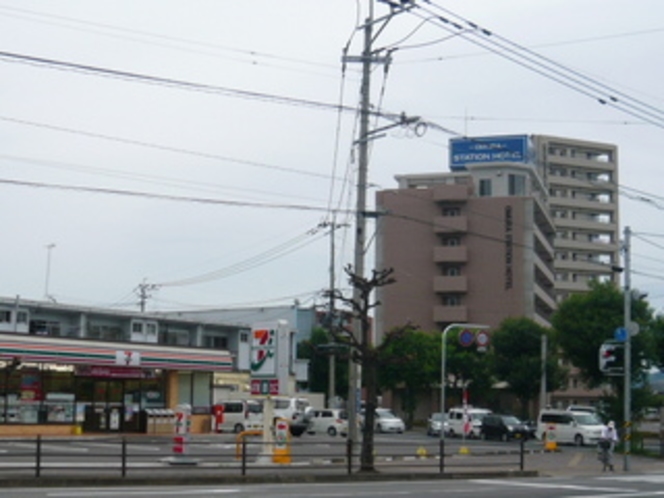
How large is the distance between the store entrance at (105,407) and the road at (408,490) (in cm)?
2287

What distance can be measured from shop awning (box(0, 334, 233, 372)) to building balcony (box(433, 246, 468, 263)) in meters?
35.2

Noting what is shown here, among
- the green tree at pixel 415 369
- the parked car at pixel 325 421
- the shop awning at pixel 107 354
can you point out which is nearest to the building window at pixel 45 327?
the shop awning at pixel 107 354

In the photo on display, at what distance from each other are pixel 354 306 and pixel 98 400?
22.0 meters

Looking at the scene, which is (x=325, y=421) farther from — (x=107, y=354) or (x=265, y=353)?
(x=265, y=353)

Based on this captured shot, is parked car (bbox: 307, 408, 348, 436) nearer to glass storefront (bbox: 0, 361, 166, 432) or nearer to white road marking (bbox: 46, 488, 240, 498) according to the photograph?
glass storefront (bbox: 0, 361, 166, 432)

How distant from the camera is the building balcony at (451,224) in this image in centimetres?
8256

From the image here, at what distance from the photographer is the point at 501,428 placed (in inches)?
2222

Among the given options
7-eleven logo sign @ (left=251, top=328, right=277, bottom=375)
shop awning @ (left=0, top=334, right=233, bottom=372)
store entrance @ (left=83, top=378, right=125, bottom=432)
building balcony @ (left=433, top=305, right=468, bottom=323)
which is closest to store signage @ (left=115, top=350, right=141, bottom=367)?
shop awning @ (left=0, top=334, right=233, bottom=372)

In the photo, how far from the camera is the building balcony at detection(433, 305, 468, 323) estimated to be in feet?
269

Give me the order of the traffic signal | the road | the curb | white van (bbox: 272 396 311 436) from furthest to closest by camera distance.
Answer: white van (bbox: 272 396 311 436)
the traffic signal
the curb
the road

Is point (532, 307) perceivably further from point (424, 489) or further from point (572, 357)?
point (424, 489)

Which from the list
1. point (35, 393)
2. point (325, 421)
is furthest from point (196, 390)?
point (35, 393)

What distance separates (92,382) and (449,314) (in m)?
41.7

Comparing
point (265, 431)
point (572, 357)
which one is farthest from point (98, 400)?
point (572, 357)
